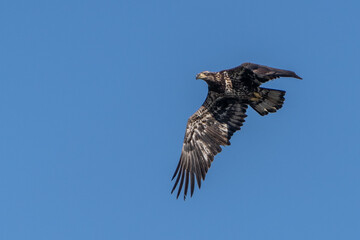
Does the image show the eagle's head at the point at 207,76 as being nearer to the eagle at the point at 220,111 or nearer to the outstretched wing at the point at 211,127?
the eagle at the point at 220,111

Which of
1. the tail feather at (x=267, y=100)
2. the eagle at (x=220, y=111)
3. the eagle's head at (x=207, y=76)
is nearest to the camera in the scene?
the eagle at (x=220, y=111)

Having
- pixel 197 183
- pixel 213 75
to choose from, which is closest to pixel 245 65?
pixel 213 75

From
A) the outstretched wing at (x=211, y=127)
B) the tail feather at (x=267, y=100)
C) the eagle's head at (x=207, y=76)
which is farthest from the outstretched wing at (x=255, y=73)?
the outstretched wing at (x=211, y=127)

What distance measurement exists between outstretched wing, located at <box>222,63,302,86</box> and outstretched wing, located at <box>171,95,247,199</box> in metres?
1.23

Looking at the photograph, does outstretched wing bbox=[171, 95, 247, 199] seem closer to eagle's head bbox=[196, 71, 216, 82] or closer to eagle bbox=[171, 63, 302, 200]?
eagle bbox=[171, 63, 302, 200]

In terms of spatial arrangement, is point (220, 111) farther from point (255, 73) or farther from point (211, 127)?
point (255, 73)

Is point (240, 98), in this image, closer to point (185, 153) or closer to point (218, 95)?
point (218, 95)

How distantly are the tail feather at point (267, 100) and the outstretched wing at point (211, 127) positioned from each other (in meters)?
0.56

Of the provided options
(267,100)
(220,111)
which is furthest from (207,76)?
(267,100)

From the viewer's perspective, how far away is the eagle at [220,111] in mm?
A: 18973

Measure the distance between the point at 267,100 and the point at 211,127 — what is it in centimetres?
204

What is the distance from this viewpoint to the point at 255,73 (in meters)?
18.4

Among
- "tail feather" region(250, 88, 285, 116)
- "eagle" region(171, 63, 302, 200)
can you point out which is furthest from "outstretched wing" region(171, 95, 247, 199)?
"tail feather" region(250, 88, 285, 116)

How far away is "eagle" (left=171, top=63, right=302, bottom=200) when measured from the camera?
1897cm
